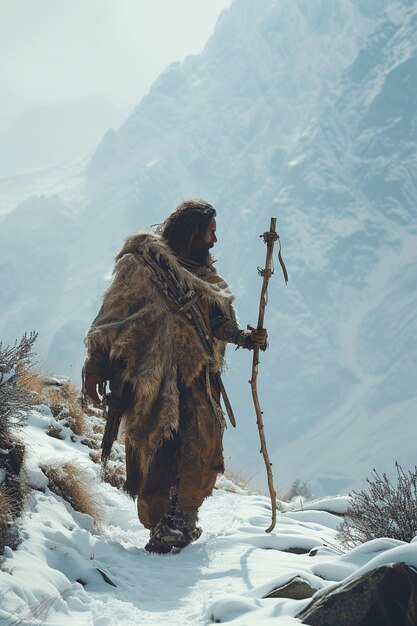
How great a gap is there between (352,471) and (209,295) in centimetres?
15416

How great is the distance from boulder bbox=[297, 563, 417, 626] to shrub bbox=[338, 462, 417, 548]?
5.41 ft

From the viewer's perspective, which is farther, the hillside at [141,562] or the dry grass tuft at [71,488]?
the dry grass tuft at [71,488]

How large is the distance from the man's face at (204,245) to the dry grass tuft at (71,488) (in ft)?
5.56

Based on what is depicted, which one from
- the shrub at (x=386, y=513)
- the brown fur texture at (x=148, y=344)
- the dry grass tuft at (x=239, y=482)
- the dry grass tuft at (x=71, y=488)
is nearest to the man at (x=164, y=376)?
the brown fur texture at (x=148, y=344)

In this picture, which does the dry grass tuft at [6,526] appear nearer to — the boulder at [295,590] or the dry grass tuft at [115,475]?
the boulder at [295,590]

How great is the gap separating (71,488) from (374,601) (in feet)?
9.75

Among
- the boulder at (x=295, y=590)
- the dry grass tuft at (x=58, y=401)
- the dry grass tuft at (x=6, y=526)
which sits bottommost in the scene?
the boulder at (x=295, y=590)

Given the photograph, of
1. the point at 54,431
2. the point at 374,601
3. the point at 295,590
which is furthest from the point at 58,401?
the point at 374,601

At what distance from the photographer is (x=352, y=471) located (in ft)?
511

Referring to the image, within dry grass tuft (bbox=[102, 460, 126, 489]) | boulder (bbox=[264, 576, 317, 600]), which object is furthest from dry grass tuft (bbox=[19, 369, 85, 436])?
boulder (bbox=[264, 576, 317, 600])

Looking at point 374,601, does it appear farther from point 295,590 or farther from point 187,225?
point 187,225

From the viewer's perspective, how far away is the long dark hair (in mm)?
6301

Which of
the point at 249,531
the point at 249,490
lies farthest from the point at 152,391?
the point at 249,490

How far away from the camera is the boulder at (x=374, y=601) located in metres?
3.30
